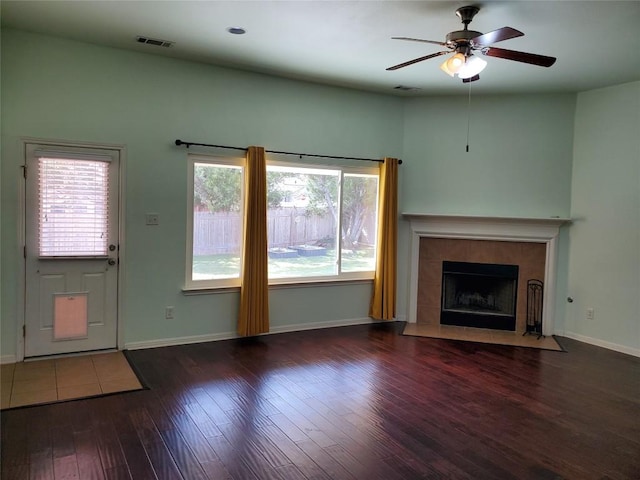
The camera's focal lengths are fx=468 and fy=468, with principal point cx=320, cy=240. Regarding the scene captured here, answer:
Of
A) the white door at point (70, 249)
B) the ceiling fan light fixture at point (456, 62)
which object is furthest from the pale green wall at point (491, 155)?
the white door at point (70, 249)

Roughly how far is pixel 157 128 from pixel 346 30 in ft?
6.86

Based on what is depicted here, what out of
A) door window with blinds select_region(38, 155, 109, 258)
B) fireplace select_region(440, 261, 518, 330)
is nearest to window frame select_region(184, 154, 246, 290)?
door window with blinds select_region(38, 155, 109, 258)

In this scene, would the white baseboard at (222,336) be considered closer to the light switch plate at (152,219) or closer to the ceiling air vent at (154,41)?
the light switch plate at (152,219)

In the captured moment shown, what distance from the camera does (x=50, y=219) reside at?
4.20 meters

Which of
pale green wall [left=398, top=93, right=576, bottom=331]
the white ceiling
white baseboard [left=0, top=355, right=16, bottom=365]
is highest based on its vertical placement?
the white ceiling

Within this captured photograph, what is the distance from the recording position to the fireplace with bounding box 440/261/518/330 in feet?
18.9

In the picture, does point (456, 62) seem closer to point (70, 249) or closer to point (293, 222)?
point (293, 222)

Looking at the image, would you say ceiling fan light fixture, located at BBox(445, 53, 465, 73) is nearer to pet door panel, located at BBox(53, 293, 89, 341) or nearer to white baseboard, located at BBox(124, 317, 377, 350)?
white baseboard, located at BBox(124, 317, 377, 350)

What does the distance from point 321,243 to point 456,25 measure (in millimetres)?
2912

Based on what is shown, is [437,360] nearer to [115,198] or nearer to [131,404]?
[131,404]

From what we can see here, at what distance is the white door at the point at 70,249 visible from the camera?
416 cm

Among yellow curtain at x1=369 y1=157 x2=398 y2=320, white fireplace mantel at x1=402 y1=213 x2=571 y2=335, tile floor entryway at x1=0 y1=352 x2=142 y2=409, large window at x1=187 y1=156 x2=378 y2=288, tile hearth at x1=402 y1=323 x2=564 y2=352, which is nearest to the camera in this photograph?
tile floor entryway at x1=0 y1=352 x2=142 y2=409

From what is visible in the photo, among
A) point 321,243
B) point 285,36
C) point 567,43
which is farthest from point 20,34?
point 567,43

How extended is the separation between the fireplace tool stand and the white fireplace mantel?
6cm
